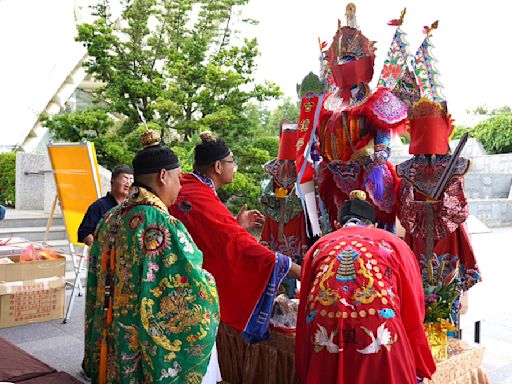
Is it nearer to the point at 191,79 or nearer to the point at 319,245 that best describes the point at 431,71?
the point at 319,245

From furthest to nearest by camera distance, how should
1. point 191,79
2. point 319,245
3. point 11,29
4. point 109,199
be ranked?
point 11,29
point 191,79
point 109,199
point 319,245

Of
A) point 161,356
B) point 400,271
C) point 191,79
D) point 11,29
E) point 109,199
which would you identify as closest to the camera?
point 161,356

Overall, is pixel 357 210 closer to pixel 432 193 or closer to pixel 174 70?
pixel 432 193

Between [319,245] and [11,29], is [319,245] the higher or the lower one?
the lower one

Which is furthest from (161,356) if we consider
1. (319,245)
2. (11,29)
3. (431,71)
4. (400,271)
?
(11,29)

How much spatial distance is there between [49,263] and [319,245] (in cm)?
333

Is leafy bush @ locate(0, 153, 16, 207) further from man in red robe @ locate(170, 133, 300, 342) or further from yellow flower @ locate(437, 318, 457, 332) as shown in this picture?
yellow flower @ locate(437, 318, 457, 332)

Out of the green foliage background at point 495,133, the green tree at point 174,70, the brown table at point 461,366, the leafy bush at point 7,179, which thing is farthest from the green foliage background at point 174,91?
the green foliage background at point 495,133

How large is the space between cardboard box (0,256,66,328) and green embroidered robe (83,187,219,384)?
3007 millimetres

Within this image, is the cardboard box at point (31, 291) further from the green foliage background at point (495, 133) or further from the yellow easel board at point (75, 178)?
the green foliage background at point (495, 133)

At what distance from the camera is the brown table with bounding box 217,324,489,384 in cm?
278

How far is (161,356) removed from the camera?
215 centimetres

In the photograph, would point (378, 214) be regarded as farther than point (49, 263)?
No

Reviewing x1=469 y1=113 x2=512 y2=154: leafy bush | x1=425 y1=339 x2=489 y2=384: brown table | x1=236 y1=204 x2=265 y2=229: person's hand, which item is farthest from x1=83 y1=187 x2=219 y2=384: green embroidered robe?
x1=469 y1=113 x2=512 y2=154: leafy bush
